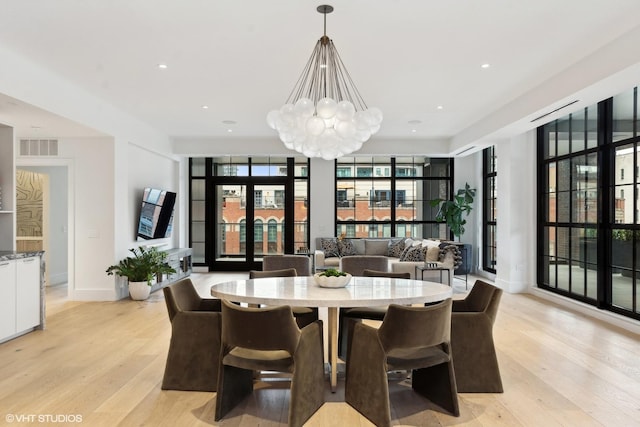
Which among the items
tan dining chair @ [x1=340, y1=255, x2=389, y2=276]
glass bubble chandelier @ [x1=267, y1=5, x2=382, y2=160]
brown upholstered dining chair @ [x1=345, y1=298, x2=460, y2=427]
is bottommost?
brown upholstered dining chair @ [x1=345, y1=298, x2=460, y2=427]

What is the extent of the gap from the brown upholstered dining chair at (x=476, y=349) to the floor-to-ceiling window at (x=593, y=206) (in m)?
2.96

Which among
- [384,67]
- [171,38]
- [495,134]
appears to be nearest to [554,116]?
[495,134]

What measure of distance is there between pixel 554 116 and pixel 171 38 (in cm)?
466

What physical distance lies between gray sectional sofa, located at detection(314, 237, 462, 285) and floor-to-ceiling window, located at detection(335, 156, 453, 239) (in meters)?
0.72

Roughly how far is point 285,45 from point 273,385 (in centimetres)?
295

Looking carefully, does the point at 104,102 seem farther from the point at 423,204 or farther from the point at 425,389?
the point at 423,204

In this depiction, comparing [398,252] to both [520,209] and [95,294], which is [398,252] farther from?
[95,294]

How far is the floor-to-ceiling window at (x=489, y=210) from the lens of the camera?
31.1 feet

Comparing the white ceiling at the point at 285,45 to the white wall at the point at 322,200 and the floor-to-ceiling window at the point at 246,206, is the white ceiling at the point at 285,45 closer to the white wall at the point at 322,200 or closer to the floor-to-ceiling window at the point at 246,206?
the white wall at the point at 322,200

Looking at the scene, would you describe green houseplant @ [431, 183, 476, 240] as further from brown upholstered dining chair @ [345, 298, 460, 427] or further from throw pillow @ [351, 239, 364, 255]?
brown upholstered dining chair @ [345, 298, 460, 427]

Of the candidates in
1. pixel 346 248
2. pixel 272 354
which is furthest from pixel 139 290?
pixel 272 354

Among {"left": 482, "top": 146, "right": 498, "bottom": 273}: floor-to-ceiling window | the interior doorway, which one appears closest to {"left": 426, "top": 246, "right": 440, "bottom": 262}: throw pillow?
{"left": 482, "top": 146, "right": 498, "bottom": 273}: floor-to-ceiling window

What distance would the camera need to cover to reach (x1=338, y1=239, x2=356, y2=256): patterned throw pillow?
9.43m

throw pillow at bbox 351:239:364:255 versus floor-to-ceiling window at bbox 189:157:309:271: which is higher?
floor-to-ceiling window at bbox 189:157:309:271
